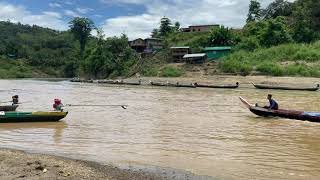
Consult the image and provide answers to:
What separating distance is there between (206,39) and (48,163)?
62405 mm

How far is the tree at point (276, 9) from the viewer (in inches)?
3054

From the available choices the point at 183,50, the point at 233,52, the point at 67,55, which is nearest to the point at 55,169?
the point at 233,52

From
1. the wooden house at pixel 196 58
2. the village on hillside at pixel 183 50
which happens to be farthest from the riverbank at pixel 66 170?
the village on hillside at pixel 183 50

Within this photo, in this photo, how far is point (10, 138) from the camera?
14.5m

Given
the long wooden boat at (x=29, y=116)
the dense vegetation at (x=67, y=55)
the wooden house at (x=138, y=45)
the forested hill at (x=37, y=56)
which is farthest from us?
the forested hill at (x=37, y=56)

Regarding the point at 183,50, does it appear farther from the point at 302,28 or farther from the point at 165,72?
the point at 302,28

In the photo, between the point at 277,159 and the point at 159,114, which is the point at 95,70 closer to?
the point at 159,114

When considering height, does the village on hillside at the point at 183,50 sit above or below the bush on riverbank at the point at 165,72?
above

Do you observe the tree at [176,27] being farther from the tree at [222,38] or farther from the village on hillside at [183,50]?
the tree at [222,38]

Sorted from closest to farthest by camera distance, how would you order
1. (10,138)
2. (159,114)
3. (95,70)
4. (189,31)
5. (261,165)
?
(261,165) → (10,138) → (159,114) → (95,70) → (189,31)

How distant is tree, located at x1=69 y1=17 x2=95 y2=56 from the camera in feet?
329

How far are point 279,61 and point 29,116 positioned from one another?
136 ft

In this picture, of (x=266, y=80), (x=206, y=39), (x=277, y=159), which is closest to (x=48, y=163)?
(x=277, y=159)

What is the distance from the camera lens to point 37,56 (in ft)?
364
